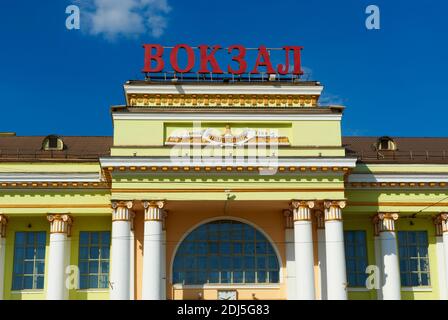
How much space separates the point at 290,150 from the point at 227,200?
3.90m

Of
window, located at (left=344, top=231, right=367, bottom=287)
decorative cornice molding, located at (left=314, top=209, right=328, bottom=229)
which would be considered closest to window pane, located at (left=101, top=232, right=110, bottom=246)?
decorative cornice molding, located at (left=314, top=209, right=328, bottom=229)

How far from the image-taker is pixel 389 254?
35.6 metres

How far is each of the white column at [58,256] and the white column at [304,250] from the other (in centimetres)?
1153

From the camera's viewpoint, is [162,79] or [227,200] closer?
[227,200]

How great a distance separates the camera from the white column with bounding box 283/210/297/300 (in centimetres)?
3488

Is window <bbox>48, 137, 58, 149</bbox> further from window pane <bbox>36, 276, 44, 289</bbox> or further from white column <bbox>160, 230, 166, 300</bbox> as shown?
white column <bbox>160, 230, 166, 300</bbox>

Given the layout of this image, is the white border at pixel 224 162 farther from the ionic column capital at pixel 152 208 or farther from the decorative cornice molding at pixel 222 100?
the decorative cornice molding at pixel 222 100

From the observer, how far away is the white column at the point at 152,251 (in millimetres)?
32000

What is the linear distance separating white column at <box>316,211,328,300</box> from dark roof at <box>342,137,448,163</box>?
4043 mm

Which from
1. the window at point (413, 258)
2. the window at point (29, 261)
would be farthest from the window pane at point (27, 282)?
the window at point (413, 258)
